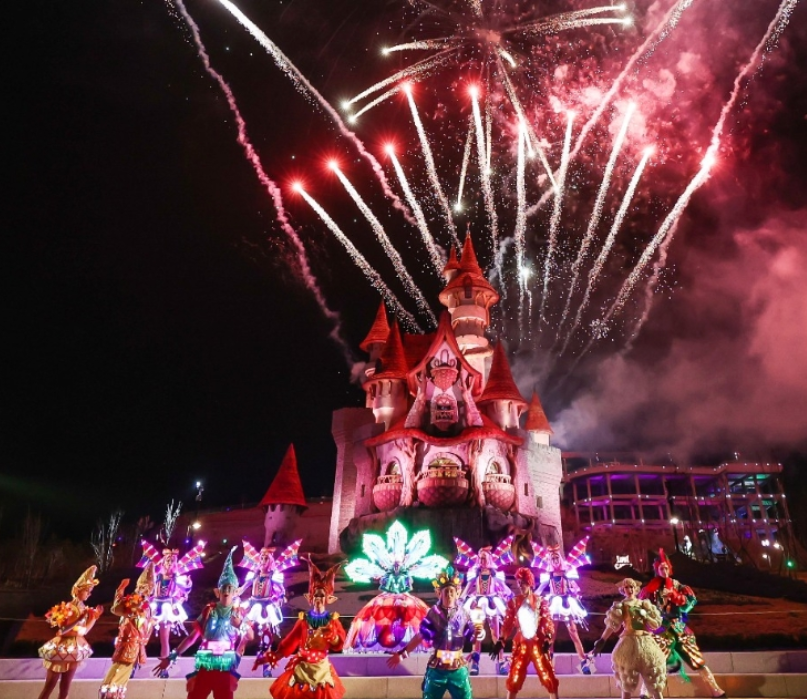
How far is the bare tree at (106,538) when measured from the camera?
51800 mm

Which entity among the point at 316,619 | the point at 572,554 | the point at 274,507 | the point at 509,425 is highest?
the point at 509,425

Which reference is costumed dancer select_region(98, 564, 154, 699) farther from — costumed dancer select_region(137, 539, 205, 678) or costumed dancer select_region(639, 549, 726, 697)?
costumed dancer select_region(639, 549, 726, 697)

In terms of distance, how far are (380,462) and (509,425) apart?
8090 mm

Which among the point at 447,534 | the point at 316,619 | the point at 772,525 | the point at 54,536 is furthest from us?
the point at 772,525

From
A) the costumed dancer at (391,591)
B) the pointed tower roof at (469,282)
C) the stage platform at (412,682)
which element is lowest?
the stage platform at (412,682)

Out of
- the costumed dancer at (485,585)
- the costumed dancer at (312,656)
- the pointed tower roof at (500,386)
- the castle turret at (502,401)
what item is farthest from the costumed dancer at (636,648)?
the pointed tower roof at (500,386)

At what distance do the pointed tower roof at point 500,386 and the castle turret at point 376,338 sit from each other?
9694 millimetres

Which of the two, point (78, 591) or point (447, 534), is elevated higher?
point (447, 534)

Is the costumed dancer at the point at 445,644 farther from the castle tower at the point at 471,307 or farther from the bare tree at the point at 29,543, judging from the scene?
the bare tree at the point at 29,543

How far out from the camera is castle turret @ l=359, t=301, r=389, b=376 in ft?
139

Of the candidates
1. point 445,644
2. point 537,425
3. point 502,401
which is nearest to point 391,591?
point 445,644

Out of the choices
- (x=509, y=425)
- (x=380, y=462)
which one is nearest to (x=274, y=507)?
(x=380, y=462)

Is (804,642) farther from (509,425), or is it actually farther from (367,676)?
(509,425)

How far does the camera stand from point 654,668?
307 inches
